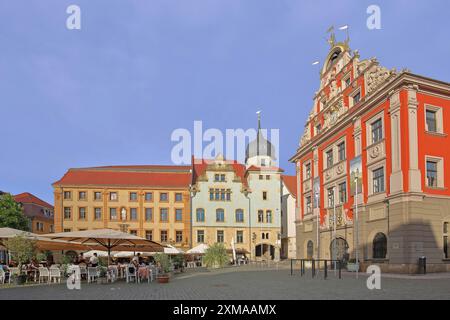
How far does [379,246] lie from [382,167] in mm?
5225

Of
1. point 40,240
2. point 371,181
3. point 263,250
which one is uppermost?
point 371,181

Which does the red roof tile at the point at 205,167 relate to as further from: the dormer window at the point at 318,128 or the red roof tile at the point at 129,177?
the dormer window at the point at 318,128

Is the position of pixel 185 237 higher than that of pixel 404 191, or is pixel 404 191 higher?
pixel 404 191

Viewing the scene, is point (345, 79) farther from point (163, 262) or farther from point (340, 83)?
point (163, 262)

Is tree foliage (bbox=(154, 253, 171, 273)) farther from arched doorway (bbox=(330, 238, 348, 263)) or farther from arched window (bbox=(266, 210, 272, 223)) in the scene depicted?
arched window (bbox=(266, 210, 272, 223))

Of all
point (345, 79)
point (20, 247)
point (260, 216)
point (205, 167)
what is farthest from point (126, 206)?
point (20, 247)

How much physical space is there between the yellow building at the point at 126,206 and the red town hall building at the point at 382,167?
25194mm

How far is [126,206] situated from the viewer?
63.0m

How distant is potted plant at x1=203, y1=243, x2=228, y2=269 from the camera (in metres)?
42.8

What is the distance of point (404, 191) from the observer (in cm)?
2847

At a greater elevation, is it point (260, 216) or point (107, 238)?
point (260, 216)
